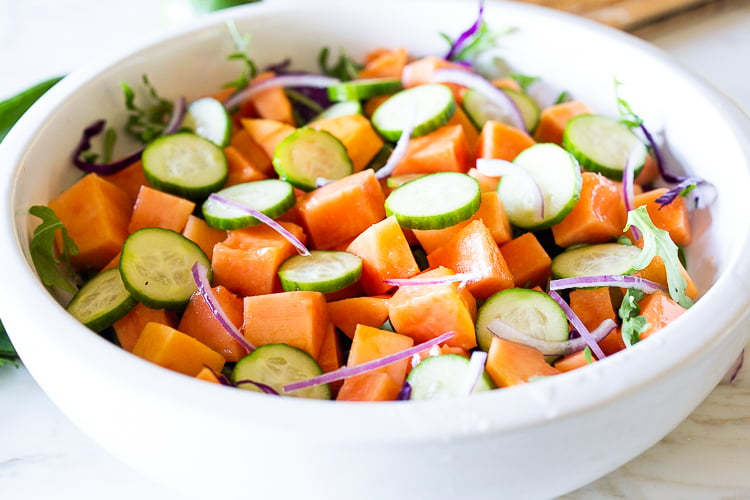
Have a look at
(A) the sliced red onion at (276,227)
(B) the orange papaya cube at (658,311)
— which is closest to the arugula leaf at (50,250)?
(A) the sliced red onion at (276,227)

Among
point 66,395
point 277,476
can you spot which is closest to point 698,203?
point 277,476

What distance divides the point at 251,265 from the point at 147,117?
29.6 inches

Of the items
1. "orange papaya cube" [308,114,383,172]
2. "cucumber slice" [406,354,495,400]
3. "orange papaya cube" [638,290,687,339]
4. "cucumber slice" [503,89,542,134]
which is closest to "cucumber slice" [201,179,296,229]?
"orange papaya cube" [308,114,383,172]

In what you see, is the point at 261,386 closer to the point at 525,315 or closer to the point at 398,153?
the point at 525,315

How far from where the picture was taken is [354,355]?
5.01 ft

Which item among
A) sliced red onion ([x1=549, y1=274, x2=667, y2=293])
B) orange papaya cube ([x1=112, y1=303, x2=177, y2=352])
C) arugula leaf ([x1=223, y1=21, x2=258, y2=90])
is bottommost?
orange papaya cube ([x1=112, y1=303, x2=177, y2=352])

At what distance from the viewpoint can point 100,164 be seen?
2.13 m

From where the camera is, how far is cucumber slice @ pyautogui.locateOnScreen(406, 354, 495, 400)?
4.54ft

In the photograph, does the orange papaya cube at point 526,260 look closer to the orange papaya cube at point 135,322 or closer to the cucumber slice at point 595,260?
the cucumber slice at point 595,260

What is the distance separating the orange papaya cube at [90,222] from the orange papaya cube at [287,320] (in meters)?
0.45

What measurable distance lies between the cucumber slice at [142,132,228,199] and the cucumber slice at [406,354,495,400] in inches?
32.6

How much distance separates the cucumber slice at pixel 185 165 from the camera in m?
1.99

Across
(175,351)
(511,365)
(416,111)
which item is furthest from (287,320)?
(416,111)

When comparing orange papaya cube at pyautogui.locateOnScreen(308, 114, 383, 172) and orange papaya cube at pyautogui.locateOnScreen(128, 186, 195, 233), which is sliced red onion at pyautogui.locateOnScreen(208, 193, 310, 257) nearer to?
orange papaya cube at pyautogui.locateOnScreen(128, 186, 195, 233)
